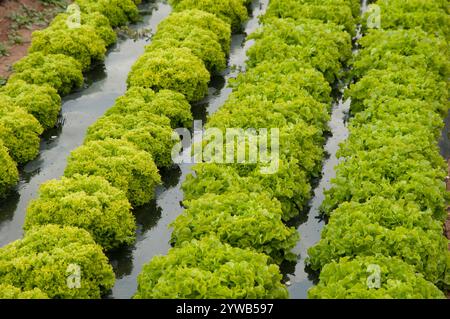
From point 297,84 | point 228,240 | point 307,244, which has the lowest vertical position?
point 307,244

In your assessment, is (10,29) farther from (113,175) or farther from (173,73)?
(113,175)

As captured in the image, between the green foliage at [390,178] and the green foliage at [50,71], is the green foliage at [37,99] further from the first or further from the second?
the green foliage at [390,178]

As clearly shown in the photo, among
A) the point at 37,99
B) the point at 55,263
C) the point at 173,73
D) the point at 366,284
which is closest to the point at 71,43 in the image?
the point at 37,99

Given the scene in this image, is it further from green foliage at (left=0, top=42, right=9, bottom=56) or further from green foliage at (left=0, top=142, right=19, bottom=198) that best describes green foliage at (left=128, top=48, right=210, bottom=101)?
green foliage at (left=0, top=42, right=9, bottom=56)

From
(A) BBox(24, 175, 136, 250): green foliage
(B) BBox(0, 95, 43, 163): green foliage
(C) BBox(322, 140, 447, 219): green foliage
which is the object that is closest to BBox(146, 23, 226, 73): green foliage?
(B) BBox(0, 95, 43, 163): green foliage

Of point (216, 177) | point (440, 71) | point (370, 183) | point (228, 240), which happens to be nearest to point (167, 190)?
point (216, 177)
